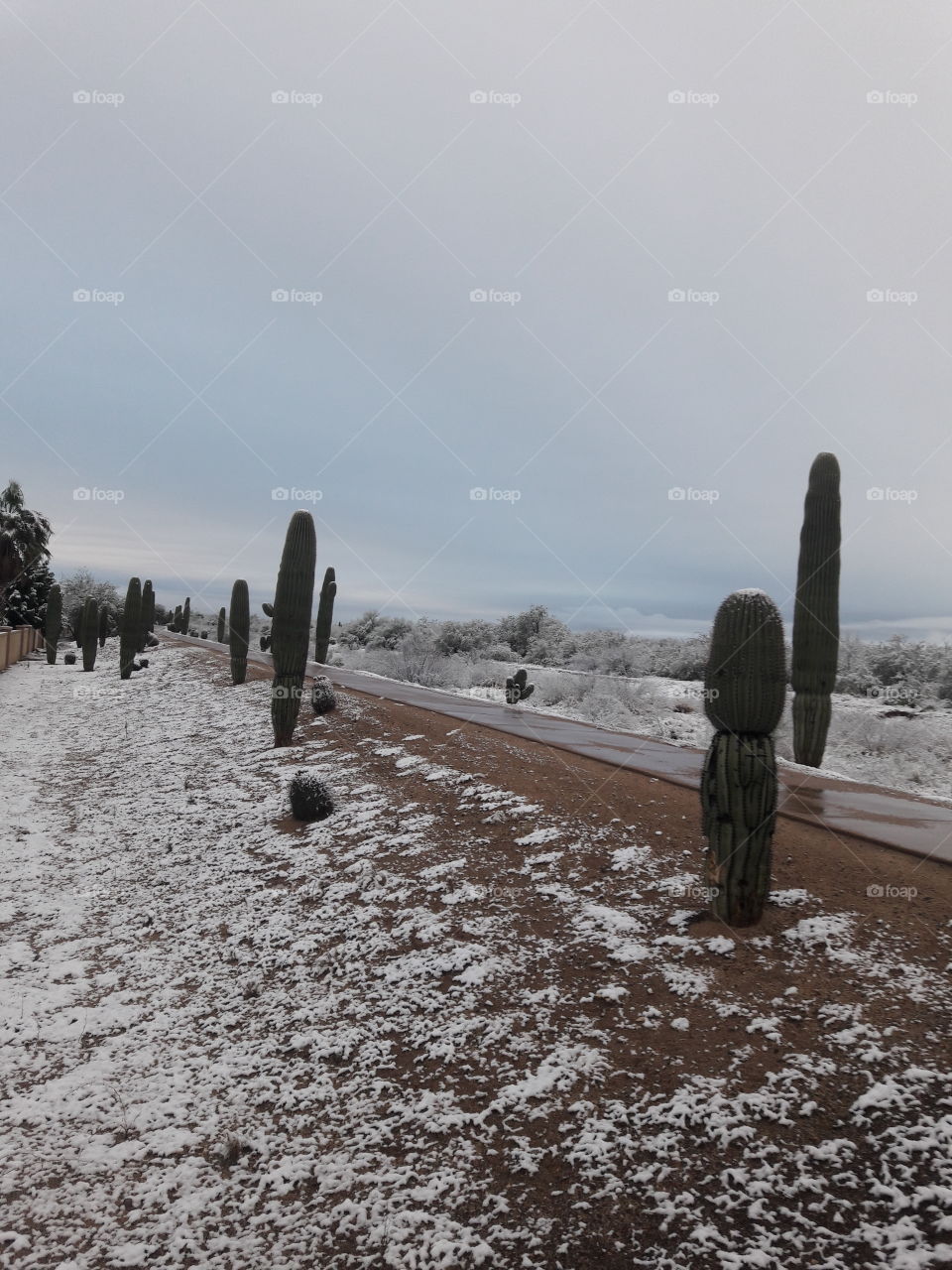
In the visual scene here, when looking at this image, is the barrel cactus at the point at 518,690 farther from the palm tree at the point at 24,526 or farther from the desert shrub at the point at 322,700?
the palm tree at the point at 24,526

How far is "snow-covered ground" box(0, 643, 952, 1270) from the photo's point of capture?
10.1 ft

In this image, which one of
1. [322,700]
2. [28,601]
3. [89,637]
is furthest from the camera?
[28,601]

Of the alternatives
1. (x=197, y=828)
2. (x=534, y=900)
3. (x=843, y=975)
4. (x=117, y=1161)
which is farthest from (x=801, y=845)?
(x=197, y=828)

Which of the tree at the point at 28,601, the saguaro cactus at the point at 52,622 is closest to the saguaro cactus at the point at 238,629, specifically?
the saguaro cactus at the point at 52,622

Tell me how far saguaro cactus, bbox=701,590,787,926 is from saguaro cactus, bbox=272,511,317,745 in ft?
28.6

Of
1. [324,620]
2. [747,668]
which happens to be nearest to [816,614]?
[747,668]

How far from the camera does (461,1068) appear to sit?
13.5 feet

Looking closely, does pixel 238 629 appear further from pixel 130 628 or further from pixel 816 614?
pixel 816 614

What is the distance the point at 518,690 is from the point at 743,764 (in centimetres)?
1443

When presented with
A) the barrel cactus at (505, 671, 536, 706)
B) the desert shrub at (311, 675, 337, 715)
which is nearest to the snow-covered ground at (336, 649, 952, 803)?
the barrel cactus at (505, 671, 536, 706)

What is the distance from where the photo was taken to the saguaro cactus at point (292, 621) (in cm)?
1204

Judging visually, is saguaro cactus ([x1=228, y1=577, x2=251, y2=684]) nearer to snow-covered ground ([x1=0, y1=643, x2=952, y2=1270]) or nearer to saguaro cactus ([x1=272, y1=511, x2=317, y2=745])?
saguaro cactus ([x1=272, y1=511, x2=317, y2=745])

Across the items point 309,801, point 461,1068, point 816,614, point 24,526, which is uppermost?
point 24,526

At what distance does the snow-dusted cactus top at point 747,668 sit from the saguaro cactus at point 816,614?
6.62 m
